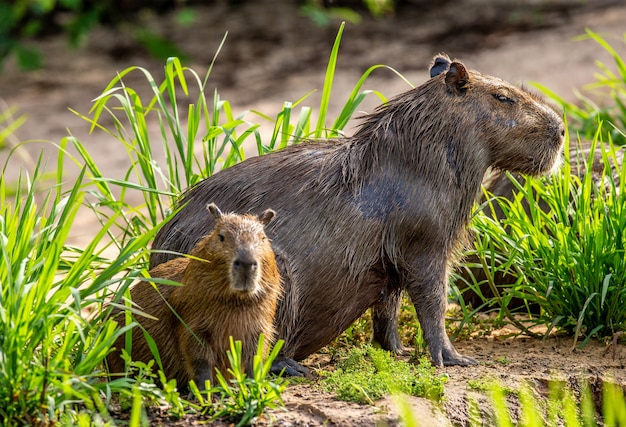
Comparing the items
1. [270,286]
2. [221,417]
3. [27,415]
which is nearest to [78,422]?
[27,415]

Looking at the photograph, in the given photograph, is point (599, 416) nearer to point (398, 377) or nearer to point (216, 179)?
point (398, 377)

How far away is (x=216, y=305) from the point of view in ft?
13.1

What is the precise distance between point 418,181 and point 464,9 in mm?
8439

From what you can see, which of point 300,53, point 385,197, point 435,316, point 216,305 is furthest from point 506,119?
point 300,53

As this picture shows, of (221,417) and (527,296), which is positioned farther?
(527,296)

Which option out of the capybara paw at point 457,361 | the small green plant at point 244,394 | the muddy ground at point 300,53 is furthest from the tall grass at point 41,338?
the muddy ground at point 300,53

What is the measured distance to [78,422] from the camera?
11.7ft

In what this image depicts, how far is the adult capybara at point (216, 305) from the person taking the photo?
3.93 meters

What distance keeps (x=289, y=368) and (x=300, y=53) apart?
306 inches

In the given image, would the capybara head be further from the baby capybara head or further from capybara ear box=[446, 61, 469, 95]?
the baby capybara head

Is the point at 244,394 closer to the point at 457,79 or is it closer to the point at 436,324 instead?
the point at 436,324

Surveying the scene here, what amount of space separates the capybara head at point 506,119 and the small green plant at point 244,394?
1.50 m

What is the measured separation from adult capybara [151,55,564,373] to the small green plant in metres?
0.67

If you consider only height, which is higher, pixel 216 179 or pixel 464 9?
pixel 464 9
